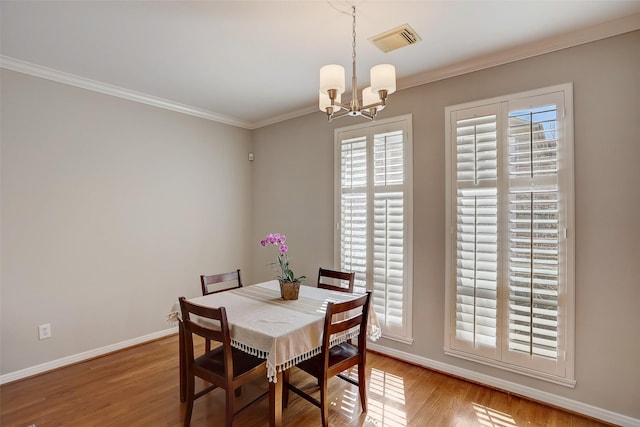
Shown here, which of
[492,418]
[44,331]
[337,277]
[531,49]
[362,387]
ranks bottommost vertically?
[492,418]

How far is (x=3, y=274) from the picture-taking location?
2615mm

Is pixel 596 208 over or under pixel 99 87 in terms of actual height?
under

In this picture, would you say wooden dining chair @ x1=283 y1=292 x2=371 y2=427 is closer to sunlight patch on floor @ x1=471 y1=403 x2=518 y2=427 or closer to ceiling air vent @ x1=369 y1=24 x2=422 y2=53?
sunlight patch on floor @ x1=471 y1=403 x2=518 y2=427

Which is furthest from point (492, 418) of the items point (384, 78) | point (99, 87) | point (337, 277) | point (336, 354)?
point (99, 87)

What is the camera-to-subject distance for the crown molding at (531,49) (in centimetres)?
210

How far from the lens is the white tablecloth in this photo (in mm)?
1760

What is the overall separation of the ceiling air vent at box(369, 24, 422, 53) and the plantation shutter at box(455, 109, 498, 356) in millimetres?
815

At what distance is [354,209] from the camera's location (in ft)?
11.1

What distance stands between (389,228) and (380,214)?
0.54ft

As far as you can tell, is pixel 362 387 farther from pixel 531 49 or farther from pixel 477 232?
pixel 531 49

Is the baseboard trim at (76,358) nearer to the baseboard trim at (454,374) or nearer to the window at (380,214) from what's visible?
the baseboard trim at (454,374)

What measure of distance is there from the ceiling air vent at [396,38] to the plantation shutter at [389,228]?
863mm

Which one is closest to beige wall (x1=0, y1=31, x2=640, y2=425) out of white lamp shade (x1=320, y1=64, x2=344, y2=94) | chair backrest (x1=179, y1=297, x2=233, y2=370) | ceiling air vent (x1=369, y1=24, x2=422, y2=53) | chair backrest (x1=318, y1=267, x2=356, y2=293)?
chair backrest (x1=318, y1=267, x2=356, y2=293)

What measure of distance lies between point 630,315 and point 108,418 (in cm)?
351
